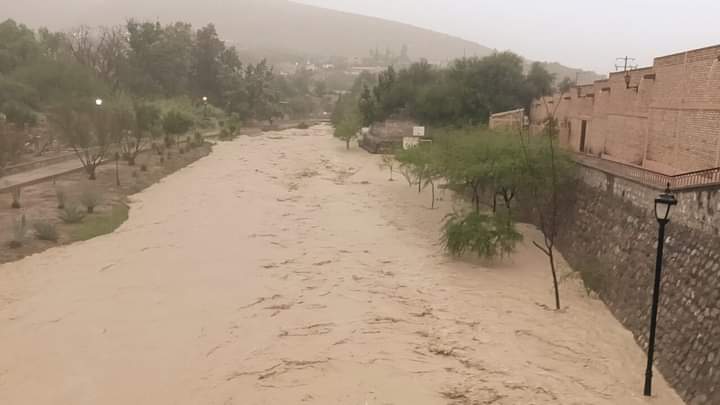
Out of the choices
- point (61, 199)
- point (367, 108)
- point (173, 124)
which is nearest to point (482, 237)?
point (61, 199)

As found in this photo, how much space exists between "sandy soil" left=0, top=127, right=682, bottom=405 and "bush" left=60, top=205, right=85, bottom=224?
168 centimetres

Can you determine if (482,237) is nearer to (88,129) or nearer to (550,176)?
(550,176)

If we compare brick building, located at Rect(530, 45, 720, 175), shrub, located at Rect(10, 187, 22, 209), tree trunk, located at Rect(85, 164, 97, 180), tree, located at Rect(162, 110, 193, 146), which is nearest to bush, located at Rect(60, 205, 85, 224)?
shrub, located at Rect(10, 187, 22, 209)

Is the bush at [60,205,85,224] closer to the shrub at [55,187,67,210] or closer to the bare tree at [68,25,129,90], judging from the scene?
the shrub at [55,187,67,210]

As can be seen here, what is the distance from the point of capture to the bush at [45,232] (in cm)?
1786

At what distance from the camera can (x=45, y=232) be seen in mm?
17891

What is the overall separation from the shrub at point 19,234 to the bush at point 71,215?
5.27 ft

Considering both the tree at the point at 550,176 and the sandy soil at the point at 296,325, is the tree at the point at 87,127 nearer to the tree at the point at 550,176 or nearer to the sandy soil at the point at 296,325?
the sandy soil at the point at 296,325

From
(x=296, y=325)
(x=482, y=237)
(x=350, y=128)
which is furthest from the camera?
(x=350, y=128)

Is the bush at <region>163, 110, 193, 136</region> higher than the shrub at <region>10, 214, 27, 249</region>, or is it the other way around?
the bush at <region>163, 110, 193, 136</region>

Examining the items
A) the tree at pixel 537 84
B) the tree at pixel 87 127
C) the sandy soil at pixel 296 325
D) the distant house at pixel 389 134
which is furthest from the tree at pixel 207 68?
the sandy soil at pixel 296 325

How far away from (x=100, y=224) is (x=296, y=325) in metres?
11.8

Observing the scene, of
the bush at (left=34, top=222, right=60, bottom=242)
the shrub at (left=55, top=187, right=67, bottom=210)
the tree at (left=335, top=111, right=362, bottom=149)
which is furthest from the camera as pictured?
the tree at (left=335, top=111, right=362, bottom=149)

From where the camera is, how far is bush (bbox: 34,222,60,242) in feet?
58.6
